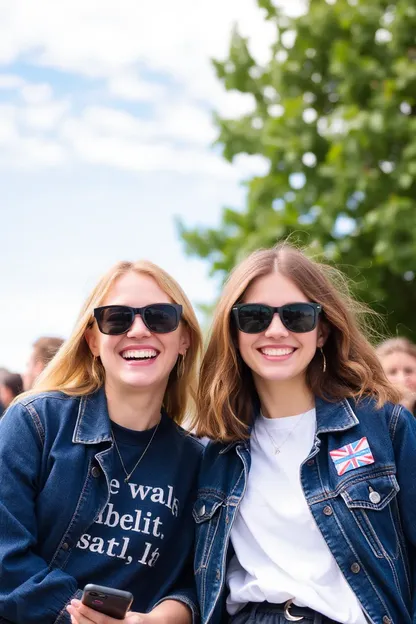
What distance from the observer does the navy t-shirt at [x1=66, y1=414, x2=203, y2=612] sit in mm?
3203

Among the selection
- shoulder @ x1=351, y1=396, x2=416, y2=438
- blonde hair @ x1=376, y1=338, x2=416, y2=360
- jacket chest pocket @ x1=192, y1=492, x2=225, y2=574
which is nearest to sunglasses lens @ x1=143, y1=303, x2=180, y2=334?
jacket chest pocket @ x1=192, y1=492, x2=225, y2=574

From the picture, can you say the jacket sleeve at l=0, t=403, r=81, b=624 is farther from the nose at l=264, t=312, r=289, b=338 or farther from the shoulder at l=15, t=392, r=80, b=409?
the nose at l=264, t=312, r=289, b=338

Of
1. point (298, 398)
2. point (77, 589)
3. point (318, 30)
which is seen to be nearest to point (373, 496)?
point (298, 398)

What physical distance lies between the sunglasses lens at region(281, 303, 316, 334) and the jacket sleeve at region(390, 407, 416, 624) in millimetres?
498

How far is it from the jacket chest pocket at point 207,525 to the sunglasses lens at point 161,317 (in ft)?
2.30

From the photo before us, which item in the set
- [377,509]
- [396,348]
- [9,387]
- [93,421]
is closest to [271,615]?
[377,509]

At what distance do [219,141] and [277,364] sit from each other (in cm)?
1000

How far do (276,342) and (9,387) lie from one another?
4.03m

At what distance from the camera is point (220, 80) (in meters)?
13.2

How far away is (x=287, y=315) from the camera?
3275 millimetres

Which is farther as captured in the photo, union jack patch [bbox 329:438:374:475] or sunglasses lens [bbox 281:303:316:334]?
sunglasses lens [bbox 281:303:316:334]

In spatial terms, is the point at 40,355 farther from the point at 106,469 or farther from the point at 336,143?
the point at 336,143

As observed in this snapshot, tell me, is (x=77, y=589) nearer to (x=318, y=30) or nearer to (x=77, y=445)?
(x=77, y=445)

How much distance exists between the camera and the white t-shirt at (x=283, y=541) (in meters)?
2.96
